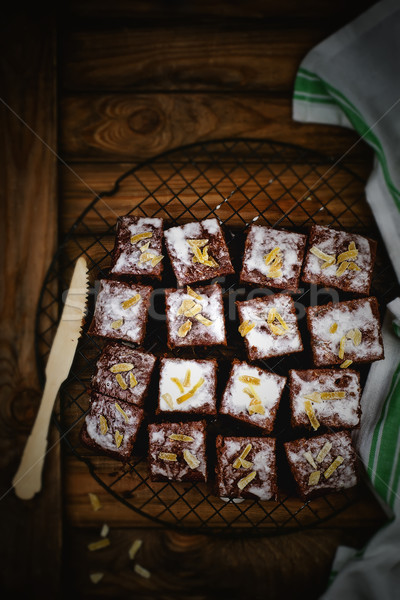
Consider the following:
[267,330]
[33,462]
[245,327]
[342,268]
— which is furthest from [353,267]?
[33,462]

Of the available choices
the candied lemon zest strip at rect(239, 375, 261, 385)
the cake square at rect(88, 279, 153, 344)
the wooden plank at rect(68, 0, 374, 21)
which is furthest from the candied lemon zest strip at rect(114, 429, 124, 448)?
the wooden plank at rect(68, 0, 374, 21)

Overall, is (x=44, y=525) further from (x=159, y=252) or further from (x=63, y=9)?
(x=63, y=9)

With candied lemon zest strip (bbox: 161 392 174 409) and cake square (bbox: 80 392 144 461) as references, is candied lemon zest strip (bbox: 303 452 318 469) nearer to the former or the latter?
candied lemon zest strip (bbox: 161 392 174 409)

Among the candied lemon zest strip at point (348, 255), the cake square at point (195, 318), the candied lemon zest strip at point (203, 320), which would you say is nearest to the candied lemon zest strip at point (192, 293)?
the cake square at point (195, 318)

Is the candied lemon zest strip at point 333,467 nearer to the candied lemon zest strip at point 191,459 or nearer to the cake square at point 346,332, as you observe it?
the cake square at point 346,332

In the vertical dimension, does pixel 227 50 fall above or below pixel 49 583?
above

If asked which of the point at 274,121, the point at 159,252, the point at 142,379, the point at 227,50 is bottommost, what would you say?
the point at 142,379

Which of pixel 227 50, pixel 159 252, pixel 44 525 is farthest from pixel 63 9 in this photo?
pixel 44 525
